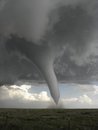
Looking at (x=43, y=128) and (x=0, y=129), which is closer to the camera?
(x=0, y=129)

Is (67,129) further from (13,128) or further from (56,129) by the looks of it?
(13,128)

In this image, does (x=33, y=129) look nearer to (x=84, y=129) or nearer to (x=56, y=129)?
(x=56, y=129)

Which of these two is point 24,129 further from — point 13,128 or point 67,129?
point 67,129

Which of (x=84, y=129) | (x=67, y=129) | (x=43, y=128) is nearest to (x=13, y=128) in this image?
(x=43, y=128)

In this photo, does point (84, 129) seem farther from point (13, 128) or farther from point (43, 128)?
point (13, 128)

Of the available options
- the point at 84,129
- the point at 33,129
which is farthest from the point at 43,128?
the point at 84,129

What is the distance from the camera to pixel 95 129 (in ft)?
95.7

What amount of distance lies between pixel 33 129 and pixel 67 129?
12.5 ft

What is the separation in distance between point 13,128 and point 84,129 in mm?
7959

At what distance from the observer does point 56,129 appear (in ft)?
95.9

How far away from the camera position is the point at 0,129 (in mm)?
28016

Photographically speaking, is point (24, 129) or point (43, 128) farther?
point (43, 128)

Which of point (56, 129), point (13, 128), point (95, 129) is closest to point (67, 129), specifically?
point (56, 129)

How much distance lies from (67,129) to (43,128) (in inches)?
119
